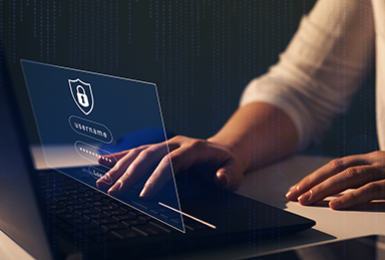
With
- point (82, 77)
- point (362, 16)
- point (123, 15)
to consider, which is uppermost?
point (123, 15)

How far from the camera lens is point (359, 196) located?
1.87 feet

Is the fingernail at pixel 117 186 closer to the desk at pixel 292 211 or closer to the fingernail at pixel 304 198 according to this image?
the desk at pixel 292 211

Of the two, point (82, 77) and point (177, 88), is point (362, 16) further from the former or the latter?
point (82, 77)

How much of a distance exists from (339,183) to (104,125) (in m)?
0.43

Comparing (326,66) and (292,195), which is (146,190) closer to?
(292,195)

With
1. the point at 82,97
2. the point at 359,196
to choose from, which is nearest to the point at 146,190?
the point at 82,97

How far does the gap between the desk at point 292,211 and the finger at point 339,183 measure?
15mm

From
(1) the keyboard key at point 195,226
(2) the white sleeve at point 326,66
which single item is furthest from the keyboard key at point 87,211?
(2) the white sleeve at point 326,66

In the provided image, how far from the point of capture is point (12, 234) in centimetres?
41

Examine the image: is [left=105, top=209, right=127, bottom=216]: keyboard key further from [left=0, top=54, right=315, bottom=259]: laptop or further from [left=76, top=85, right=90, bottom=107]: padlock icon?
[left=76, top=85, right=90, bottom=107]: padlock icon

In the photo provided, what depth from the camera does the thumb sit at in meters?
0.67

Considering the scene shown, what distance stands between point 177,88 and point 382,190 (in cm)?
115

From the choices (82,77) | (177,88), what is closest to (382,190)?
(82,77)

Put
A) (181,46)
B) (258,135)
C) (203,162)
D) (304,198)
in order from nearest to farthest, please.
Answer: (304,198)
(203,162)
(258,135)
(181,46)
